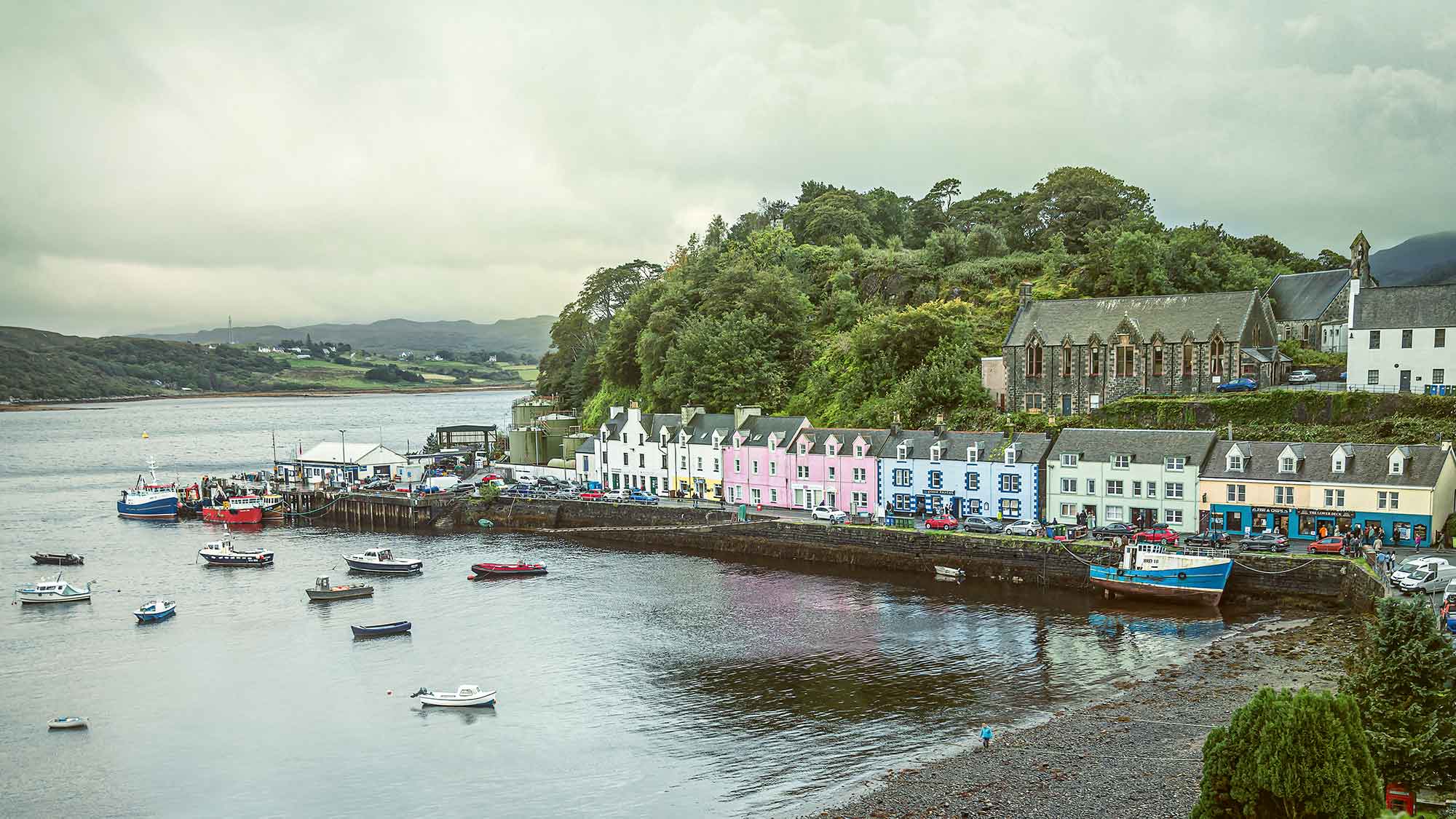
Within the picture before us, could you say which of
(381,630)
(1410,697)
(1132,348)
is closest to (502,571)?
(381,630)

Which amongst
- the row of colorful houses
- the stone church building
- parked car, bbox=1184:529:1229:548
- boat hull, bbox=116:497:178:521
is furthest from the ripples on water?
boat hull, bbox=116:497:178:521

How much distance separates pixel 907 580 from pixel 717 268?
49.4 metres

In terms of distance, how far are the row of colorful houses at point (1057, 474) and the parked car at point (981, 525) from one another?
2.80 m

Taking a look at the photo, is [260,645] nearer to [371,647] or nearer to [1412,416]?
[371,647]

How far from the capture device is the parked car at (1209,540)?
46875 millimetres

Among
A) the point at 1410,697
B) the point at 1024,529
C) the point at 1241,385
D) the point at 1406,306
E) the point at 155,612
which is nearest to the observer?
the point at 1410,697

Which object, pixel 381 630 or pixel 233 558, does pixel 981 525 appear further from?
pixel 233 558

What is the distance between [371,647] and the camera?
4247cm

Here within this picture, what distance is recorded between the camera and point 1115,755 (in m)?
28.2

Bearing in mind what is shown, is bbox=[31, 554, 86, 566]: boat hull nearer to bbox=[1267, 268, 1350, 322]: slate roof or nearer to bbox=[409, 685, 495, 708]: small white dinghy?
bbox=[409, 685, 495, 708]: small white dinghy

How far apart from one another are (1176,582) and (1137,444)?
10.7 meters

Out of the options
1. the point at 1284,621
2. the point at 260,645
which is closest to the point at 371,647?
the point at 260,645

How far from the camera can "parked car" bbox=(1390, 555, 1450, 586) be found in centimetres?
3841

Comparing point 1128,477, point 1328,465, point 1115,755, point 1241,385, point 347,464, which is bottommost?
point 1115,755
